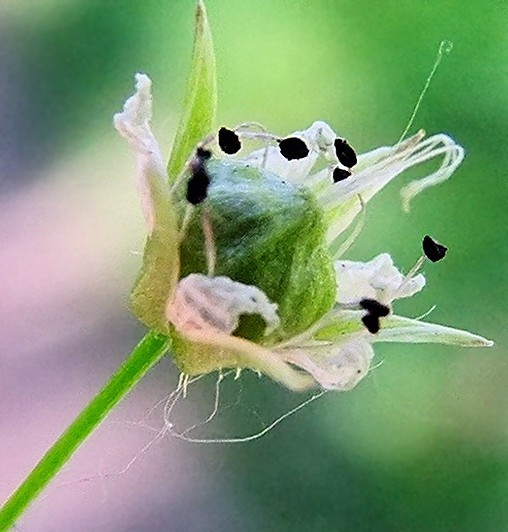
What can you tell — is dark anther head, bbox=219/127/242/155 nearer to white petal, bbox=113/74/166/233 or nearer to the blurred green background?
white petal, bbox=113/74/166/233

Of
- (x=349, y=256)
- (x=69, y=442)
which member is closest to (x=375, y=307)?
(x=69, y=442)

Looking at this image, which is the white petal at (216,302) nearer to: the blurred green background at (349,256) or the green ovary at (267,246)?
the green ovary at (267,246)

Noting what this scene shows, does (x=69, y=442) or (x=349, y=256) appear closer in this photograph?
(x=69, y=442)

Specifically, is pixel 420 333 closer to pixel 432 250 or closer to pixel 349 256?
pixel 432 250

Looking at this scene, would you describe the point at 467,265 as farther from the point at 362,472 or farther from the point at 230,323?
the point at 230,323

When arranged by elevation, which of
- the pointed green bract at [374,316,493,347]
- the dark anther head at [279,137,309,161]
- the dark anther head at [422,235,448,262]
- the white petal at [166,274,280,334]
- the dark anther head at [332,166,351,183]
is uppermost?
the dark anther head at [279,137,309,161]

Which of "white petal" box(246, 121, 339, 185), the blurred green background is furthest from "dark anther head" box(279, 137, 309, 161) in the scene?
the blurred green background
